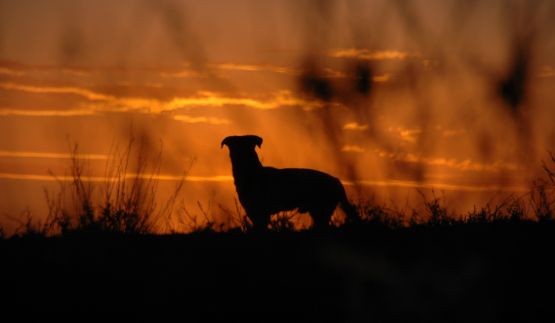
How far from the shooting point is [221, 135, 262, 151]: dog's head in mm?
12094

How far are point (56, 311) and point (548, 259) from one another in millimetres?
3785

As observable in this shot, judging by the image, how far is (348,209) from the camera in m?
10.1

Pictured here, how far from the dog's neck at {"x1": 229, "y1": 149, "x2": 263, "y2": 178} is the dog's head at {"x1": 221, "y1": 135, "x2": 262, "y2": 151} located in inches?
2.5

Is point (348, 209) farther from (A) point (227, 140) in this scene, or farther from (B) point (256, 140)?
(A) point (227, 140)

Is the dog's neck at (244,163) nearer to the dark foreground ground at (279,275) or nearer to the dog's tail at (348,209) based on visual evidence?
the dog's tail at (348,209)

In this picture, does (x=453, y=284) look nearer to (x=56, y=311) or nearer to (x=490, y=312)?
(x=490, y=312)

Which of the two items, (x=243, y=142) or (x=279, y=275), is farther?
(x=243, y=142)

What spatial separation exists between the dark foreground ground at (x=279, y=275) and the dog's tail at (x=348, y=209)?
1307 millimetres

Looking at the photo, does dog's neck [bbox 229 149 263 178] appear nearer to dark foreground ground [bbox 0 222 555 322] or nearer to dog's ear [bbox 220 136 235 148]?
dog's ear [bbox 220 136 235 148]

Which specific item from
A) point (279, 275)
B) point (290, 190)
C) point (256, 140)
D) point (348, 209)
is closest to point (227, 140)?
point (256, 140)

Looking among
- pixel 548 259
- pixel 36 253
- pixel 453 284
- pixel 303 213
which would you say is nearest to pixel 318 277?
pixel 548 259

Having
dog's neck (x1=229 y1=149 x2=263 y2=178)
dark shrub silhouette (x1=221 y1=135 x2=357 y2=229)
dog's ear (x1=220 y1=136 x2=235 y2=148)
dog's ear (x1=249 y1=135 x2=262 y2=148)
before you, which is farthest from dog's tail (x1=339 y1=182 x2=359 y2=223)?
dog's ear (x1=220 y1=136 x2=235 y2=148)

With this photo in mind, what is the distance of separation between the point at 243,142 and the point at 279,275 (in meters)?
5.52

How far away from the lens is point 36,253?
730cm
